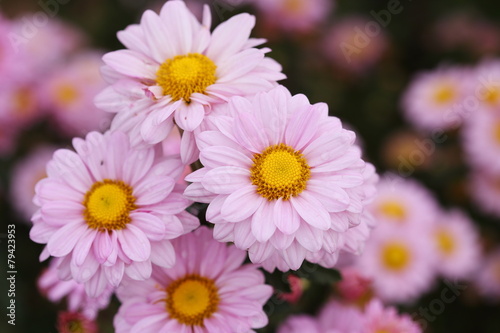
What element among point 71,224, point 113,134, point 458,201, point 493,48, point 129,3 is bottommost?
point 71,224

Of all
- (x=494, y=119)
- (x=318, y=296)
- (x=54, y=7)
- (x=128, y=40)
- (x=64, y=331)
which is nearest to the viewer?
(x=128, y=40)

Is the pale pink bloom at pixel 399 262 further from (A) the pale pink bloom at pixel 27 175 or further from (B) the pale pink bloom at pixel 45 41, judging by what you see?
(B) the pale pink bloom at pixel 45 41

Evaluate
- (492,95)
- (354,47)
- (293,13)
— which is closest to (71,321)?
(492,95)

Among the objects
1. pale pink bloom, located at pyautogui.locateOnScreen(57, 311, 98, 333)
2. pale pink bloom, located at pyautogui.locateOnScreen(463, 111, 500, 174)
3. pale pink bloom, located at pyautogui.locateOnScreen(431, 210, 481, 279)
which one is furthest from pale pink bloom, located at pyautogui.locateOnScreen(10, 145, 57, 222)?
pale pink bloom, located at pyautogui.locateOnScreen(463, 111, 500, 174)

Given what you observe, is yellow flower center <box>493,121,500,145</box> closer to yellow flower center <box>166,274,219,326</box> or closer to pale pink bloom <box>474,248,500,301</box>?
pale pink bloom <box>474,248,500,301</box>

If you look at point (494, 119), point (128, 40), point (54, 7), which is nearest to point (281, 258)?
point (128, 40)

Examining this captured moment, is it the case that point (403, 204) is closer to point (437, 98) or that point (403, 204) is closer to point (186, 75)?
point (437, 98)

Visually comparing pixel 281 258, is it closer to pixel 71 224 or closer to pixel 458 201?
pixel 71 224

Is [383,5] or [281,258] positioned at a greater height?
[383,5]
